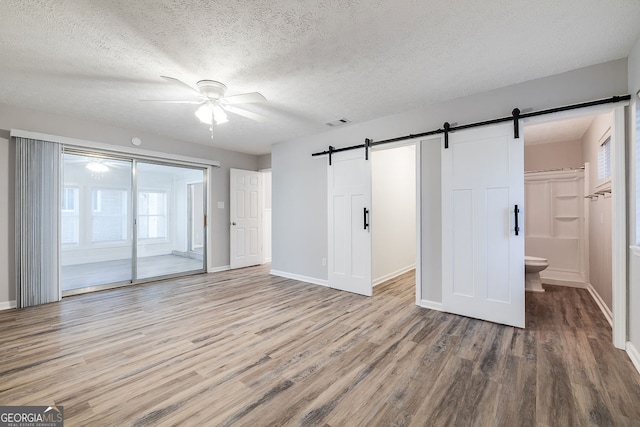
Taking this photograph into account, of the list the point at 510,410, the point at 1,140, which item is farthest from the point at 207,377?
the point at 1,140

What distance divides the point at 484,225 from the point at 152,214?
569 centimetres

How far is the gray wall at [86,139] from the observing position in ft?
11.0

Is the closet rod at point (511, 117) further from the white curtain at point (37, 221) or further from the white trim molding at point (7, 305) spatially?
the white trim molding at point (7, 305)

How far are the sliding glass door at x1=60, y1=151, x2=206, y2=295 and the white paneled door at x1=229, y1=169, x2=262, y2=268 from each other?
0.61 metres

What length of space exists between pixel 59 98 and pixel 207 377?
3.60m

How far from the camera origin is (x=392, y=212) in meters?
4.97

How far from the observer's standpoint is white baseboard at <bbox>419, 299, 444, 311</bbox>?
3.30 meters

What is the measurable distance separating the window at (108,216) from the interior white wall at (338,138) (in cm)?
275

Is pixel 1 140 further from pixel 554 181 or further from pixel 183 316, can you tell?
pixel 554 181

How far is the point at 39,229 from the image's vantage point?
11.6 feet

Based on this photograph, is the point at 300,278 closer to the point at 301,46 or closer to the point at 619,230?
the point at 301,46

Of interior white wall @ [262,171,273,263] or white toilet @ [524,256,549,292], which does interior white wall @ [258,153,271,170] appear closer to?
interior white wall @ [262,171,273,263]

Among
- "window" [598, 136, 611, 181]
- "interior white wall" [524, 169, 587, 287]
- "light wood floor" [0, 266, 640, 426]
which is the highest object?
"window" [598, 136, 611, 181]

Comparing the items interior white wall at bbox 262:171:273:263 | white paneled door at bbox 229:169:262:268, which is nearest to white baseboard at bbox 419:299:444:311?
white paneled door at bbox 229:169:262:268
